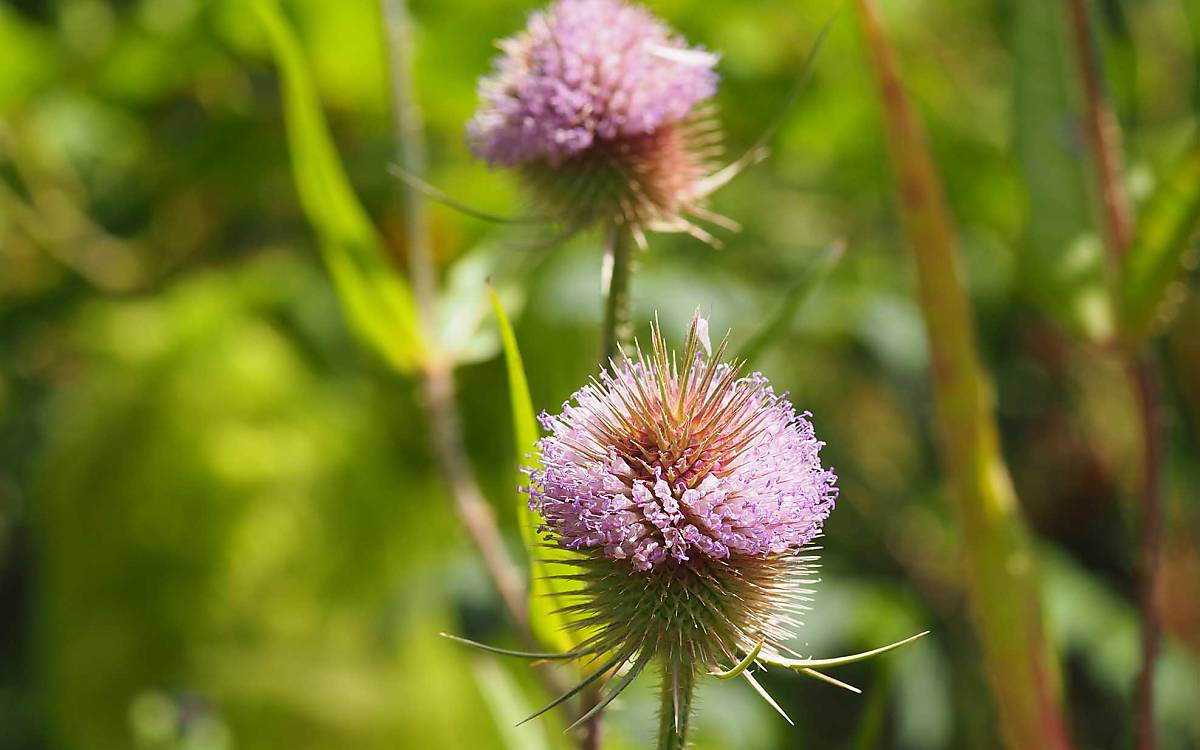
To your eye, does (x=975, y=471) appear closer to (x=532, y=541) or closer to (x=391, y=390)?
(x=532, y=541)

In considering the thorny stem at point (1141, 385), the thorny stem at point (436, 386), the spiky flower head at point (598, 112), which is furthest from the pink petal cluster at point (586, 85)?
the thorny stem at point (1141, 385)

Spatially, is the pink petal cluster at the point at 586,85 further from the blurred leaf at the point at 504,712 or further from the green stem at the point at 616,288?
the blurred leaf at the point at 504,712

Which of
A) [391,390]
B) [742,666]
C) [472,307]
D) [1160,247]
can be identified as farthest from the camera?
[391,390]

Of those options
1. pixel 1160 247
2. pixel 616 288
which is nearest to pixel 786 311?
pixel 616 288

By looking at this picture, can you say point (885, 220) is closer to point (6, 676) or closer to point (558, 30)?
point (558, 30)

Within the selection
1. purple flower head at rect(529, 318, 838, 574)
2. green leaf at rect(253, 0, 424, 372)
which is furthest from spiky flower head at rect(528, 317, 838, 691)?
green leaf at rect(253, 0, 424, 372)

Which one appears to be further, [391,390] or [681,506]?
[391,390]

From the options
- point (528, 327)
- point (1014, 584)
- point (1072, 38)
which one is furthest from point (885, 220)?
point (1014, 584)
